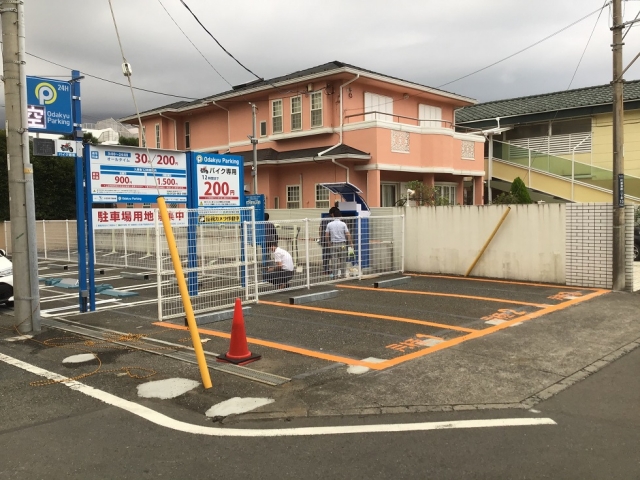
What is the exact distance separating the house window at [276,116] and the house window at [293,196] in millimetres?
2505

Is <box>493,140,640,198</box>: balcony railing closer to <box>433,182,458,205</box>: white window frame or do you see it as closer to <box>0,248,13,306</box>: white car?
<box>433,182,458,205</box>: white window frame

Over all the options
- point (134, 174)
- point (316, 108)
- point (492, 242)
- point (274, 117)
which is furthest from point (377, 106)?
point (134, 174)

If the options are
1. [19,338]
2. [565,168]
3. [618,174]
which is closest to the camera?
[19,338]

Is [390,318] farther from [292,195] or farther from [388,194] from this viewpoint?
[292,195]

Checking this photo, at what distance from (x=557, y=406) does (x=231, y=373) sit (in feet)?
10.5

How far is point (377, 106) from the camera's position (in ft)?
72.0

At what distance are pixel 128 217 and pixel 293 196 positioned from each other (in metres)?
13.5

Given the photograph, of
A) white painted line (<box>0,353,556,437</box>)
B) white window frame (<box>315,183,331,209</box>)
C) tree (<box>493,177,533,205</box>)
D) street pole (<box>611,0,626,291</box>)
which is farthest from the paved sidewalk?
white window frame (<box>315,183,331,209</box>)

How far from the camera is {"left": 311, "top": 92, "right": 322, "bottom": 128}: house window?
21.1m

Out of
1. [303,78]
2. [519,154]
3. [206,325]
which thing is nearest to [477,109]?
[519,154]

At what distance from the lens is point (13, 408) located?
4.79m

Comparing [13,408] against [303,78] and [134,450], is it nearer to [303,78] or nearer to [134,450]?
[134,450]

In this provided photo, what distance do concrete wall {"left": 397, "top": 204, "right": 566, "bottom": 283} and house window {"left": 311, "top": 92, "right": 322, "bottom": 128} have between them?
8.39m

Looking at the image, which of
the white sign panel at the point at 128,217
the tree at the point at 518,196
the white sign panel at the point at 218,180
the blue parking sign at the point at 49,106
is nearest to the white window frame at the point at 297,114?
the tree at the point at 518,196
